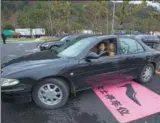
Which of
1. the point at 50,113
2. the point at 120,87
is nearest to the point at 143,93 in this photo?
the point at 120,87

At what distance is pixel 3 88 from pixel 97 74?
188cm

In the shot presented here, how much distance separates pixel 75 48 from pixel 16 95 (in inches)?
65.3

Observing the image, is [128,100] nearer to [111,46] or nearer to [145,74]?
[111,46]

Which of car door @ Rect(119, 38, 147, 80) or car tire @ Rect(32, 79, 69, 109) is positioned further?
car door @ Rect(119, 38, 147, 80)

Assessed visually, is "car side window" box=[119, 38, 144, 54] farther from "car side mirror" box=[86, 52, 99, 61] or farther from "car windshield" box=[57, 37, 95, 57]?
"car side mirror" box=[86, 52, 99, 61]

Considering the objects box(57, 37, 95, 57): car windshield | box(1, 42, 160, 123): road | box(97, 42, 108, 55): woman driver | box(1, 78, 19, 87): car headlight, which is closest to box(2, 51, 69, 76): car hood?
box(1, 78, 19, 87): car headlight

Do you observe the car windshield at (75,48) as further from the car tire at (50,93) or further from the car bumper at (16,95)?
the car bumper at (16,95)

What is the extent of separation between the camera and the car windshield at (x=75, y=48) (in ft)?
16.0

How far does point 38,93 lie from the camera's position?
14.1ft

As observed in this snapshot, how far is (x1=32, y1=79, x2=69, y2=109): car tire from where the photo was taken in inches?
169

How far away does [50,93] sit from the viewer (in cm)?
439

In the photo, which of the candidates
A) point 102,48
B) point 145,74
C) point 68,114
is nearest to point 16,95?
point 68,114

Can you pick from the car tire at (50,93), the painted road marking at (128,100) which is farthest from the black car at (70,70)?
the painted road marking at (128,100)

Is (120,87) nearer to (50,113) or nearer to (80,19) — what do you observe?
(50,113)
